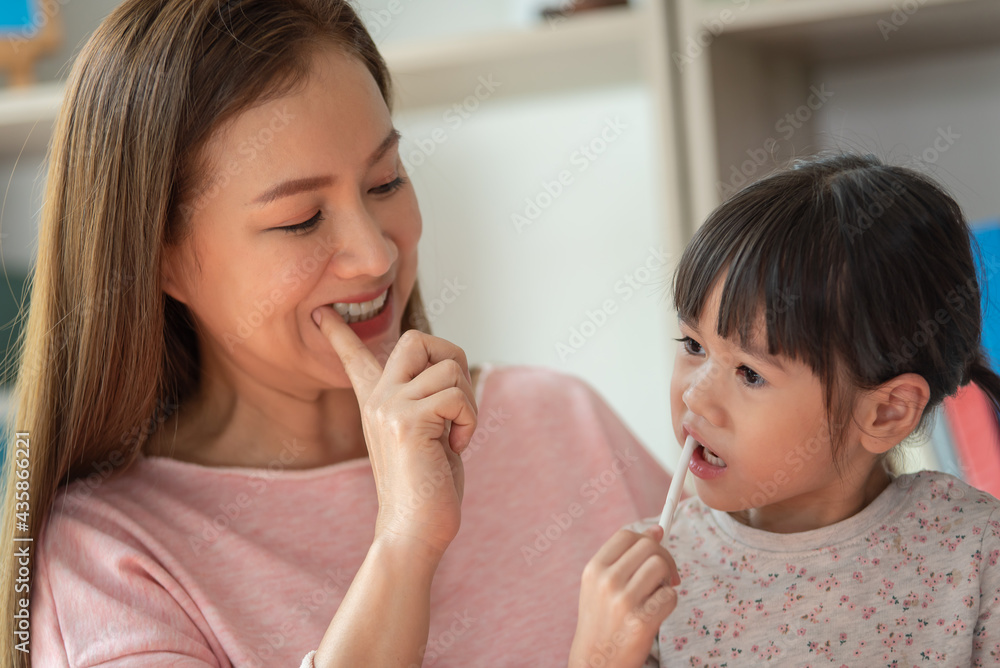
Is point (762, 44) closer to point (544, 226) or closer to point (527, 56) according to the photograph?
point (527, 56)

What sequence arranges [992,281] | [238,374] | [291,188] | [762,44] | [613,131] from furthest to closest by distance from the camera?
[613,131], [762,44], [992,281], [238,374], [291,188]

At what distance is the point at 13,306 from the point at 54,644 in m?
1.42

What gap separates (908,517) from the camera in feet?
3.21

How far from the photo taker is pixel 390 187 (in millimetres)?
1111

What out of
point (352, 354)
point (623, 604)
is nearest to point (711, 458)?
point (623, 604)

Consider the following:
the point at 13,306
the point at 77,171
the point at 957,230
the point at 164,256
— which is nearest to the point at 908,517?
the point at 957,230

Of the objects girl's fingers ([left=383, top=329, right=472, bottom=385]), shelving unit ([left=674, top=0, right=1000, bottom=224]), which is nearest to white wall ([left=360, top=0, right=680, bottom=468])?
shelving unit ([left=674, top=0, right=1000, bottom=224])

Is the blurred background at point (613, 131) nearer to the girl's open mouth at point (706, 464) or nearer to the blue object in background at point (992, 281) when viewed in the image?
the blue object in background at point (992, 281)

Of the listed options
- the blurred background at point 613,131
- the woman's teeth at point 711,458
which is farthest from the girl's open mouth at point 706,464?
the blurred background at point 613,131

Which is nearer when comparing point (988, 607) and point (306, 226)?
point (988, 607)

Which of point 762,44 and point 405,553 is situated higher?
point 762,44

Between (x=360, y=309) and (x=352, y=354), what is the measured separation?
104mm

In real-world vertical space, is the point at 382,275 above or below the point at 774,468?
above

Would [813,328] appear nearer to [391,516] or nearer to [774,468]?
[774,468]
